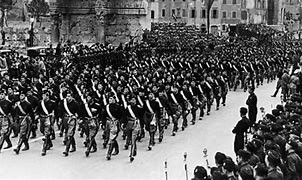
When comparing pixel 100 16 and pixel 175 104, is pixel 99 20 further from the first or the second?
pixel 175 104

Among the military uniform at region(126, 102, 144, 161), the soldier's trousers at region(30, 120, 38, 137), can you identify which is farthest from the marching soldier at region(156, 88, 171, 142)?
the soldier's trousers at region(30, 120, 38, 137)

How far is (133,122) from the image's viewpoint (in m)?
18.8

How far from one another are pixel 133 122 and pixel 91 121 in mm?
1445

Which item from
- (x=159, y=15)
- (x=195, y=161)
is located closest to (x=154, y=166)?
(x=195, y=161)

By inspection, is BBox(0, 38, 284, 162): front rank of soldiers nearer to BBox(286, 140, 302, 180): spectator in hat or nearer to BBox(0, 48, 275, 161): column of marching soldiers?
BBox(0, 48, 275, 161): column of marching soldiers

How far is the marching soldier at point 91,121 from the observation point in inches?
746

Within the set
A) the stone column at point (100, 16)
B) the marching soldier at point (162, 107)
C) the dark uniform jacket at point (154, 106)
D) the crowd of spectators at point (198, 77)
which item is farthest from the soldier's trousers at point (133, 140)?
the stone column at point (100, 16)

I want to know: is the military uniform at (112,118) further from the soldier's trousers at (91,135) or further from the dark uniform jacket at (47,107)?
the dark uniform jacket at (47,107)

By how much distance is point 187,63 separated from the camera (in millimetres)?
34625

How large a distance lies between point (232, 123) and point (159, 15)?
251 ft

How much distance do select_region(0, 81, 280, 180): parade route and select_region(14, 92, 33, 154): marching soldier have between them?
522 millimetres

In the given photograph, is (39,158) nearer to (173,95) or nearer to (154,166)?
(154,166)

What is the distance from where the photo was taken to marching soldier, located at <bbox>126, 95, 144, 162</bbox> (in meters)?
18.7

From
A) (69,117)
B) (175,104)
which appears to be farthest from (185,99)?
(69,117)
